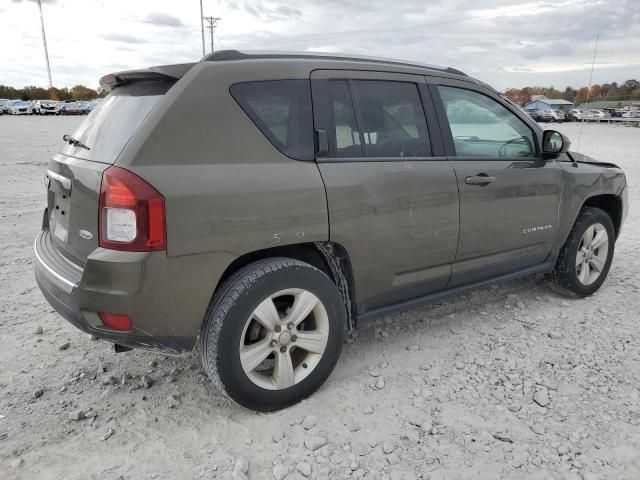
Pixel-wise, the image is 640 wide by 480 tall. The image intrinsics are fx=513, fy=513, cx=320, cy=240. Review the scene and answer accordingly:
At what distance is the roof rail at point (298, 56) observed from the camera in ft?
8.81

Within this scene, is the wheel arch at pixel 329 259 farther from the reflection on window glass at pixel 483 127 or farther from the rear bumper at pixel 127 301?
the reflection on window glass at pixel 483 127

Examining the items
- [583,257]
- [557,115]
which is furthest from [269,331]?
[557,115]

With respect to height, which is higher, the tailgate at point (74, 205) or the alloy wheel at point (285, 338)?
the tailgate at point (74, 205)

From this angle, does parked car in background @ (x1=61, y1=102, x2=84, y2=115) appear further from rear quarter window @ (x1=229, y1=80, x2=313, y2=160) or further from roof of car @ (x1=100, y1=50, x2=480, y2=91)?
rear quarter window @ (x1=229, y1=80, x2=313, y2=160)

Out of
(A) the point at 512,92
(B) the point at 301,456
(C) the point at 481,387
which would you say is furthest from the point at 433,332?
(A) the point at 512,92

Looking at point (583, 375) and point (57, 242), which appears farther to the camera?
point (583, 375)

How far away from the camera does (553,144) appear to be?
389cm

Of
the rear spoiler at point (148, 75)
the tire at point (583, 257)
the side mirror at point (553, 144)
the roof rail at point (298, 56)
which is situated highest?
the roof rail at point (298, 56)

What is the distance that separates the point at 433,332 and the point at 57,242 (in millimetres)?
2548

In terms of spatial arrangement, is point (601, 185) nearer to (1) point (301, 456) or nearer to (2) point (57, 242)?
(1) point (301, 456)

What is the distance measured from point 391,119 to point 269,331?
4.87 ft

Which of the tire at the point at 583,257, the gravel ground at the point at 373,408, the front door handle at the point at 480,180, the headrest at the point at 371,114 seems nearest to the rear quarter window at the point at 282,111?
the headrest at the point at 371,114

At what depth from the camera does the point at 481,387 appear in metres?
3.03

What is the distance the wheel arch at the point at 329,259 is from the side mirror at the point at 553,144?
1.93 m
